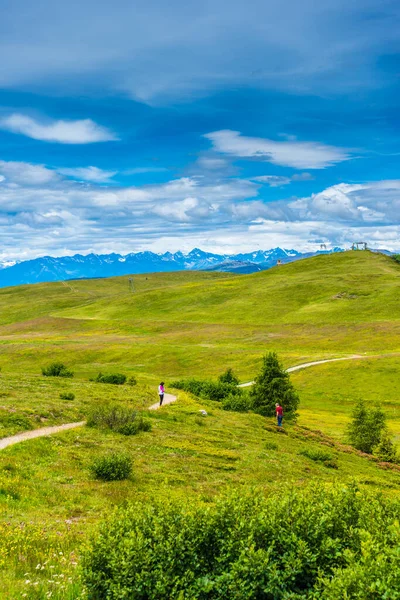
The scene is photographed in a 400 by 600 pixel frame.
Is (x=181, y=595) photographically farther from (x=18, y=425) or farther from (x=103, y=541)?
(x=18, y=425)

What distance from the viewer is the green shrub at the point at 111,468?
2319 cm

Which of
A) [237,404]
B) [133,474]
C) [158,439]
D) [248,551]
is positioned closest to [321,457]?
[158,439]

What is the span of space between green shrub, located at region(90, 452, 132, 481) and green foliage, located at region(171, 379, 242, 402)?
42709mm

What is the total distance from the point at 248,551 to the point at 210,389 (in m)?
58.9

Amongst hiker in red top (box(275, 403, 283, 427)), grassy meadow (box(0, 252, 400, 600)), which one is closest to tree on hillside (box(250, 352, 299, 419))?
grassy meadow (box(0, 252, 400, 600))

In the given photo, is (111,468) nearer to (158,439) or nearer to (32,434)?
(32,434)

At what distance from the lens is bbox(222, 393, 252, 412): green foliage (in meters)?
59.4

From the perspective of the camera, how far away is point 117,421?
35531 mm

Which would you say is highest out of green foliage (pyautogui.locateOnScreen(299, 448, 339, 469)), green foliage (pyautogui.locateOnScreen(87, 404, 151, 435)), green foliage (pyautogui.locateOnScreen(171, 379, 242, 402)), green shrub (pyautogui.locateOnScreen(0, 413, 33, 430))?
green shrub (pyautogui.locateOnScreen(0, 413, 33, 430))

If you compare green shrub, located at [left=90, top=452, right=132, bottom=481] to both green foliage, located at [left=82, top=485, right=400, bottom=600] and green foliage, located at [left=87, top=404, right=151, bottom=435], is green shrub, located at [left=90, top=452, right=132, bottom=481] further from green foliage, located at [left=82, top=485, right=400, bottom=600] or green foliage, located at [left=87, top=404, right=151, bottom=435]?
green foliage, located at [left=82, top=485, right=400, bottom=600]

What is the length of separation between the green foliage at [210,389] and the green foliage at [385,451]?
21624 millimetres

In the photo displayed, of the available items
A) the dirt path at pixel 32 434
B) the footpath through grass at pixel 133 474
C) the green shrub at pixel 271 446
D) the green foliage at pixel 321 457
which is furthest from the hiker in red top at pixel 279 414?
the dirt path at pixel 32 434

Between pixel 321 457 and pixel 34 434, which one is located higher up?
pixel 34 434

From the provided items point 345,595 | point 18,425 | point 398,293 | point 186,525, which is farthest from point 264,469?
point 398,293
